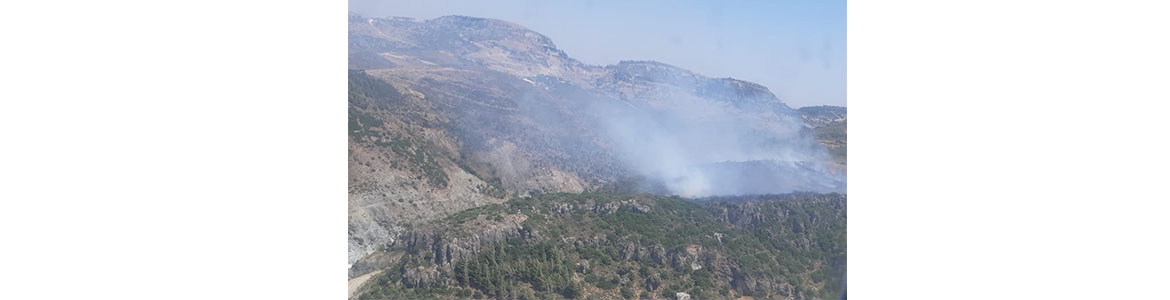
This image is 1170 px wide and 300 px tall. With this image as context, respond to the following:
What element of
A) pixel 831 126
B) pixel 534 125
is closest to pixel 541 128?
pixel 534 125

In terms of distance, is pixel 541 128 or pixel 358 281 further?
pixel 541 128

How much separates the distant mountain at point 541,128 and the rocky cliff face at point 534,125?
0.02m

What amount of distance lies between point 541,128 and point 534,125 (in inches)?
6.2

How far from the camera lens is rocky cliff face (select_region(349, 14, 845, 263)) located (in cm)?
1452

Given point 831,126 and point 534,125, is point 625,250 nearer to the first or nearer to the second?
point 534,125

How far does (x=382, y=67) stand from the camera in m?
15.9

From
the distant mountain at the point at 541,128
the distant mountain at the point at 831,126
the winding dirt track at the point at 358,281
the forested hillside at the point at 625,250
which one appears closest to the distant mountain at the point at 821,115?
the distant mountain at the point at 831,126

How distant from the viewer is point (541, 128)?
15203 mm

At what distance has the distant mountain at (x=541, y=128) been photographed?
47.6ft
